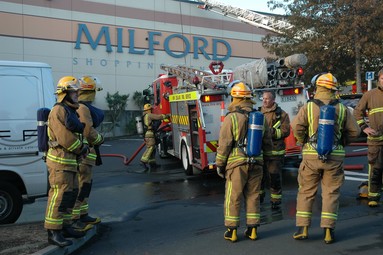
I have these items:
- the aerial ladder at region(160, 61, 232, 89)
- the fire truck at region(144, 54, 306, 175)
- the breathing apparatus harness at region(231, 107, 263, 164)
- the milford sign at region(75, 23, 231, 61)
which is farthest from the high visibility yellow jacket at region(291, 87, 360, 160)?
the milford sign at region(75, 23, 231, 61)

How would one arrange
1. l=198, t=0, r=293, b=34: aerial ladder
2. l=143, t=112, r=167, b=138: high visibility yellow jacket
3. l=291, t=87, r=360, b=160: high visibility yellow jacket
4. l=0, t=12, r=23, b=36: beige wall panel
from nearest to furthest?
l=291, t=87, r=360, b=160: high visibility yellow jacket
l=143, t=112, r=167, b=138: high visibility yellow jacket
l=0, t=12, r=23, b=36: beige wall panel
l=198, t=0, r=293, b=34: aerial ladder

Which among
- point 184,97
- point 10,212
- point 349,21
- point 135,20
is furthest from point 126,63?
point 10,212

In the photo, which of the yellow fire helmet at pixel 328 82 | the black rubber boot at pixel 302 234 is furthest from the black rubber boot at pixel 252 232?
the yellow fire helmet at pixel 328 82

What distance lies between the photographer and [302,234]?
5066mm

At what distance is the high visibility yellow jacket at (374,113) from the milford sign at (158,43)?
24.6 metres

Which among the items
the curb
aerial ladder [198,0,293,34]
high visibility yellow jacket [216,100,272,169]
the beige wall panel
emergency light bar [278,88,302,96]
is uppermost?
aerial ladder [198,0,293,34]

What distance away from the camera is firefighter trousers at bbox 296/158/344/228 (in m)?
4.91

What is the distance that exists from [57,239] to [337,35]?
1781 cm

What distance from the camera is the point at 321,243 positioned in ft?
16.3

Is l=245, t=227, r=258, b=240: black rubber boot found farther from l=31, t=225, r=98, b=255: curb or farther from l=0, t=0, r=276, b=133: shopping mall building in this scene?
l=0, t=0, r=276, b=133: shopping mall building

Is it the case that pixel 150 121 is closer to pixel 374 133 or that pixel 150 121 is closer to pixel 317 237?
pixel 374 133

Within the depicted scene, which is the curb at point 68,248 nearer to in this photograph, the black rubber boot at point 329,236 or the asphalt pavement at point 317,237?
the asphalt pavement at point 317,237

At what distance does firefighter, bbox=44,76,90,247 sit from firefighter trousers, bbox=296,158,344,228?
257 cm

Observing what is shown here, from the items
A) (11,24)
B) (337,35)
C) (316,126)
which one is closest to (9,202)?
(316,126)
